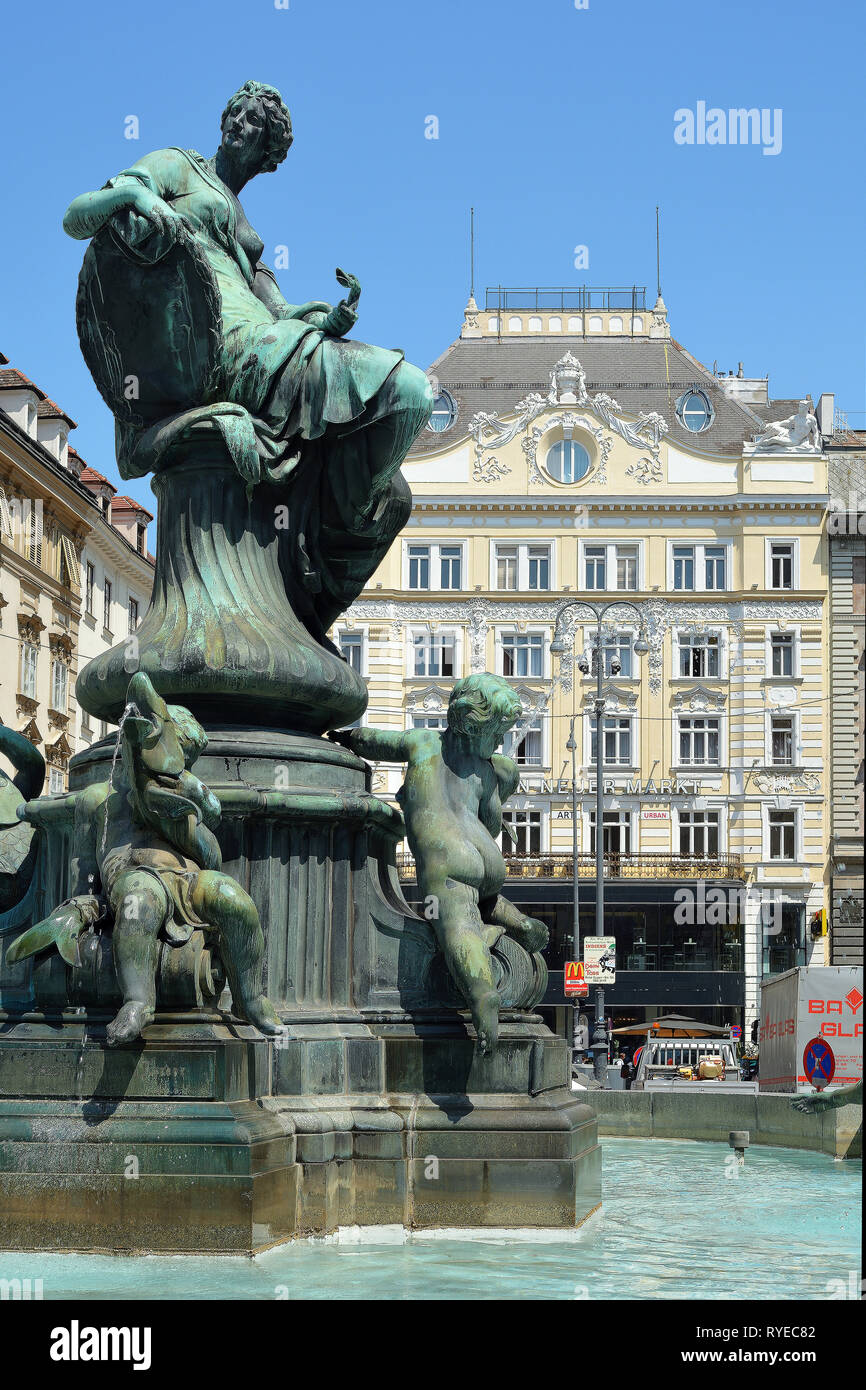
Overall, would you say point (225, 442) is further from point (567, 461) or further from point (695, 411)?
point (695, 411)

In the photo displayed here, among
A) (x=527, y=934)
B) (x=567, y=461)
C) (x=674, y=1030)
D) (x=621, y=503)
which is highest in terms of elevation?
(x=567, y=461)

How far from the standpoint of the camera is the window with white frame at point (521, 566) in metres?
58.2

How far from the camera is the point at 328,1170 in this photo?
7680 millimetres

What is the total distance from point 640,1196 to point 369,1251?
2.71 m

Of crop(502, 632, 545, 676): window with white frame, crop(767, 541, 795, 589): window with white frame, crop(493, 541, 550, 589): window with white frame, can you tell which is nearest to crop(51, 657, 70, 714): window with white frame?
crop(502, 632, 545, 676): window with white frame

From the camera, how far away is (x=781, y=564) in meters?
57.8

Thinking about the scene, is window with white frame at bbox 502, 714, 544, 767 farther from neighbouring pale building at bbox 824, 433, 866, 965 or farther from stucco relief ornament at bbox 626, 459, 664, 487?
neighbouring pale building at bbox 824, 433, 866, 965

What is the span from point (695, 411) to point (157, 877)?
179ft

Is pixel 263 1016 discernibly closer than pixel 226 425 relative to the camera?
Yes

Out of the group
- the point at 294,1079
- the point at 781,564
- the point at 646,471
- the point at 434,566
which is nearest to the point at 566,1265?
the point at 294,1079

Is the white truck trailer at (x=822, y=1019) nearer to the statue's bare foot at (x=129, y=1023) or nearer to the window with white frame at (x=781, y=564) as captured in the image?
the statue's bare foot at (x=129, y=1023)

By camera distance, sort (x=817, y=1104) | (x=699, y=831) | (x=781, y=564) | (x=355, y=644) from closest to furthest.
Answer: (x=817, y=1104), (x=699, y=831), (x=355, y=644), (x=781, y=564)

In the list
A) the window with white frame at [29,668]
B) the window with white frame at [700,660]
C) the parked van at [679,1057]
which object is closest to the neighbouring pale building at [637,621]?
the window with white frame at [700,660]

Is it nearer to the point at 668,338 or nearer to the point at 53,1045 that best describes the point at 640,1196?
the point at 53,1045
